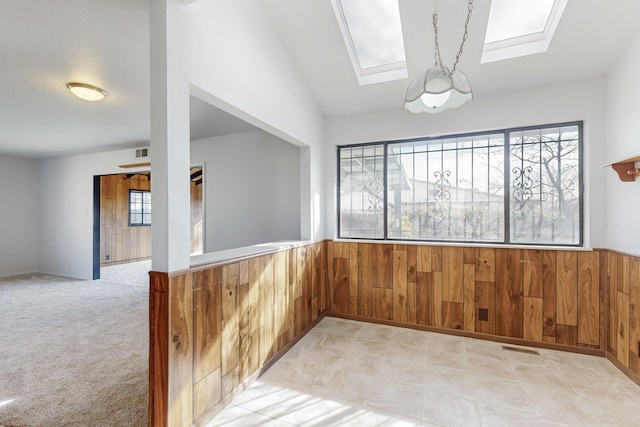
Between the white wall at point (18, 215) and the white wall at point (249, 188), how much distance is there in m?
4.33

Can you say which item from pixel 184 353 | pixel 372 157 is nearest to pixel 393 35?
pixel 372 157

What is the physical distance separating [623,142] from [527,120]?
722 millimetres

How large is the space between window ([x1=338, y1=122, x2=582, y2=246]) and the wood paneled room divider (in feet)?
0.71

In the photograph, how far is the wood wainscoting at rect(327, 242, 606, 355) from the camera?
2.57 metres

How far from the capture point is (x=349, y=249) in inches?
134

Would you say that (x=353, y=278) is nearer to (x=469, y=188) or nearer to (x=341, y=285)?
(x=341, y=285)

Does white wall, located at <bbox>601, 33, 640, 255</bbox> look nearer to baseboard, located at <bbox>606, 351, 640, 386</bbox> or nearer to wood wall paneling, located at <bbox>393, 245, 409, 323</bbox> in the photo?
baseboard, located at <bbox>606, 351, 640, 386</bbox>

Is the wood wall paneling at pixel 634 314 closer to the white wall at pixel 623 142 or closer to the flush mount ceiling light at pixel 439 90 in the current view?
the white wall at pixel 623 142

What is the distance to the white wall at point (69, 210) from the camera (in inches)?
211

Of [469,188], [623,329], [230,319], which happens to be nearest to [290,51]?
[469,188]

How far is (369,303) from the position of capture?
331 centimetres

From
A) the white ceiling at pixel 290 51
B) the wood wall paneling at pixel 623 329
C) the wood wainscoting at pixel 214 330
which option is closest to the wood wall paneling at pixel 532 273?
the wood wall paneling at pixel 623 329

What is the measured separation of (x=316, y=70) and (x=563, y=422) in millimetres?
3379

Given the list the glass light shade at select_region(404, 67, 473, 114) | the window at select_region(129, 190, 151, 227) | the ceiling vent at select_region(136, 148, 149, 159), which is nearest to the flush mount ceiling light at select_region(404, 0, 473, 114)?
the glass light shade at select_region(404, 67, 473, 114)
